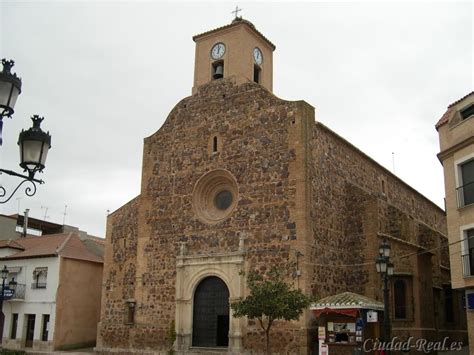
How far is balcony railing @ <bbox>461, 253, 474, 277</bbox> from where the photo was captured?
17891 mm

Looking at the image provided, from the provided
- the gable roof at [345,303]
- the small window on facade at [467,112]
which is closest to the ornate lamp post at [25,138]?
the gable roof at [345,303]

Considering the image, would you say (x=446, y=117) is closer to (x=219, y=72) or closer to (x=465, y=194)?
(x=465, y=194)

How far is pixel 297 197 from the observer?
21766mm

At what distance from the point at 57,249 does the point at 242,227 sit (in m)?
12.8

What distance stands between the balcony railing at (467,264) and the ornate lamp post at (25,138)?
14.8 metres

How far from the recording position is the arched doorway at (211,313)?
22.8m

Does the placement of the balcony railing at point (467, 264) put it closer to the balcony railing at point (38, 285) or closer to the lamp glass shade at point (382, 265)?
the lamp glass shade at point (382, 265)

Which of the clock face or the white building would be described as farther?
the white building

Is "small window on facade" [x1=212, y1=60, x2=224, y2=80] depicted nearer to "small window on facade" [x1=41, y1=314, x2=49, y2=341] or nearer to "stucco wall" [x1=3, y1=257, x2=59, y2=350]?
"stucco wall" [x1=3, y1=257, x2=59, y2=350]

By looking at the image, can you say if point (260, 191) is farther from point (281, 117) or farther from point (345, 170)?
point (345, 170)

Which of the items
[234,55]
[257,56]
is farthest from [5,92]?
[257,56]

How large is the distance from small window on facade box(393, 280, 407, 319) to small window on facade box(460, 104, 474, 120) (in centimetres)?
821

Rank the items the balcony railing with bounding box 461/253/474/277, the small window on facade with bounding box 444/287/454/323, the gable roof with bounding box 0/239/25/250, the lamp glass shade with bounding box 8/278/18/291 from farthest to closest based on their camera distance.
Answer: the gable roof with bounding box 0/239/25/250, the small window on facade with bounding box 444/287/454/323, the lamp glass shade with bounding box 8/278/18/291, the balcony railing with bounding box 461/253/474/277

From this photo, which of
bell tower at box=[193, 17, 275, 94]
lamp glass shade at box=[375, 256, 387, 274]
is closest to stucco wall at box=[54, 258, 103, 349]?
bell tower at box=[193, 17, 275, 94]
